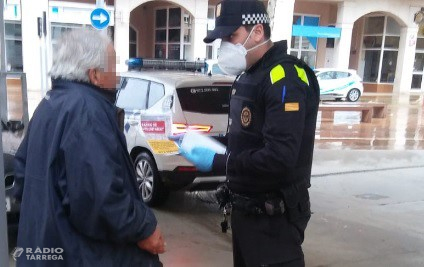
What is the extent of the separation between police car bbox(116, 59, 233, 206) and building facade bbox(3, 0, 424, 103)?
16315 millimetres

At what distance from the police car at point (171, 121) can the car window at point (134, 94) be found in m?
0.02

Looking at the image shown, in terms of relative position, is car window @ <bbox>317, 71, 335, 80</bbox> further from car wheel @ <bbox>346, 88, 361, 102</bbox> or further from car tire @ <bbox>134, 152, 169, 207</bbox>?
car tire @ <bbox>134, 152, 169, 207</bbox>

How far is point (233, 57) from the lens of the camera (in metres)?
2.34

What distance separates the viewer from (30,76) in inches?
828

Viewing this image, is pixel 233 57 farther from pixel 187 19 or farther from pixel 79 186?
pixel 187 19

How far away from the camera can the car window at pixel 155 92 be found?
5.72m

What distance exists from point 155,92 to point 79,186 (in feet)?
13.7

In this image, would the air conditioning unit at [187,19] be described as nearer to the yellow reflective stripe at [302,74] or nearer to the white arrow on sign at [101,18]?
the white arrow on sign at [101,18]

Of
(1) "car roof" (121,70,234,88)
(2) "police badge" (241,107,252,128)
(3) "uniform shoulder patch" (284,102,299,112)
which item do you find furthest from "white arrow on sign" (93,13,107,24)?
(3) "uniform shoulder patch" (284,102,299,112)

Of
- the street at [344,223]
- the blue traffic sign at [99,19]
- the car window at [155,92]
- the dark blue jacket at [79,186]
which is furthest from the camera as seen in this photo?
the blue traffic sign at [99,19]

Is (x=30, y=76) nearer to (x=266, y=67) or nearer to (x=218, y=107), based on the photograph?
(x=218, y=107)

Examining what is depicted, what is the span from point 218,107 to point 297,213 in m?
3.45

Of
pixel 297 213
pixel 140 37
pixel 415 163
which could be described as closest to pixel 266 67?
pixel 297 213

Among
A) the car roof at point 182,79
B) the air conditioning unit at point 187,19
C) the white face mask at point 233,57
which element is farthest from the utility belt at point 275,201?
the air conditioning unit at point 187,19
